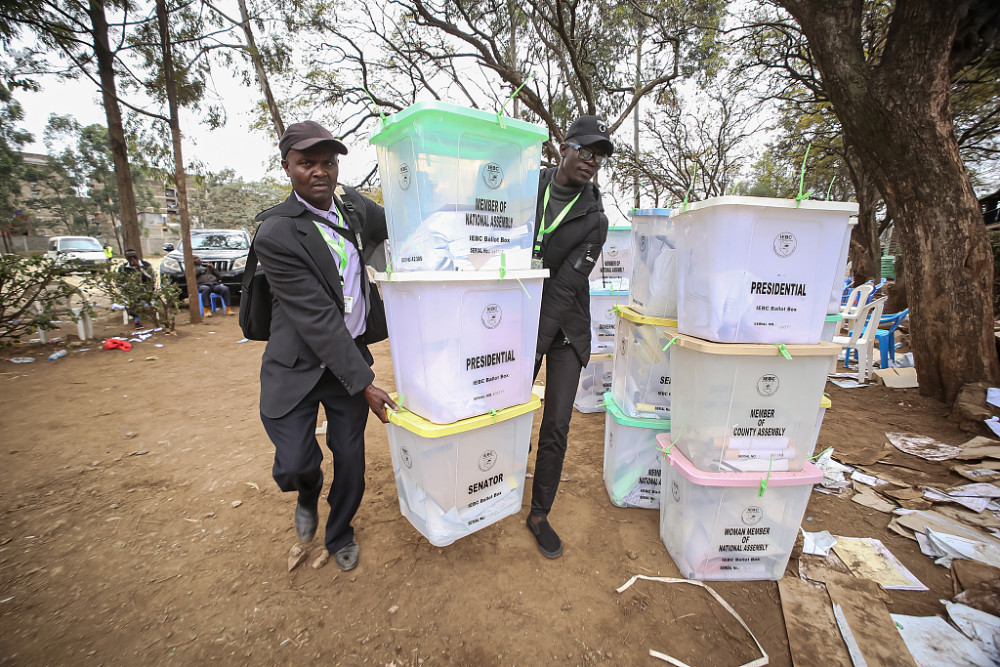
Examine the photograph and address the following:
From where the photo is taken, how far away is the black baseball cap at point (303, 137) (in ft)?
5.61

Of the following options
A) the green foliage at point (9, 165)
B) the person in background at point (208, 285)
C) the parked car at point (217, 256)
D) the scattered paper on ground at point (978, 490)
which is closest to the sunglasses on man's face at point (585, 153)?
the scattered paper on ground at point (978, 490)

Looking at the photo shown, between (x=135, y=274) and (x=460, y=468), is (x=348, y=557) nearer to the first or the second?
(x=460, y=468)

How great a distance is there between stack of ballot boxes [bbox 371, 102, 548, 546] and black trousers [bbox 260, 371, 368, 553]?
0.23m

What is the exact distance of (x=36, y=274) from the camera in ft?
17.6

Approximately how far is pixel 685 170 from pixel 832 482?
1286cm

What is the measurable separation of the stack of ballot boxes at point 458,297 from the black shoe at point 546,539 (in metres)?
0.30

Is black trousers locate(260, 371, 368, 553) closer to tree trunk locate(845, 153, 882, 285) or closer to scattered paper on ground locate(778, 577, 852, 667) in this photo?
scattered paper on ground locate(778, 577, 852, 667)

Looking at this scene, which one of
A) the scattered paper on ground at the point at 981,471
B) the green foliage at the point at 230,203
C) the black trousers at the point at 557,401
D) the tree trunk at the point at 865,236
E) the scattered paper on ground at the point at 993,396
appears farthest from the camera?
the green foliage at the point at 230,203

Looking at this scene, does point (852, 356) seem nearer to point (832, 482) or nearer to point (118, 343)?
point (832, 482)

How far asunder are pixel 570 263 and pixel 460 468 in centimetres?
110

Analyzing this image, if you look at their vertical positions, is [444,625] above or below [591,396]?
below

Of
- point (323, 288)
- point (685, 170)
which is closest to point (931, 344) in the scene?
Result: point (323, 288)

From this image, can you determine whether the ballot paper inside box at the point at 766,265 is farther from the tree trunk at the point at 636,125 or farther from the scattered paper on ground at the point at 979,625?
the tree trunk at the point at 636,125

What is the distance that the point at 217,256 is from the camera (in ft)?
31.5
